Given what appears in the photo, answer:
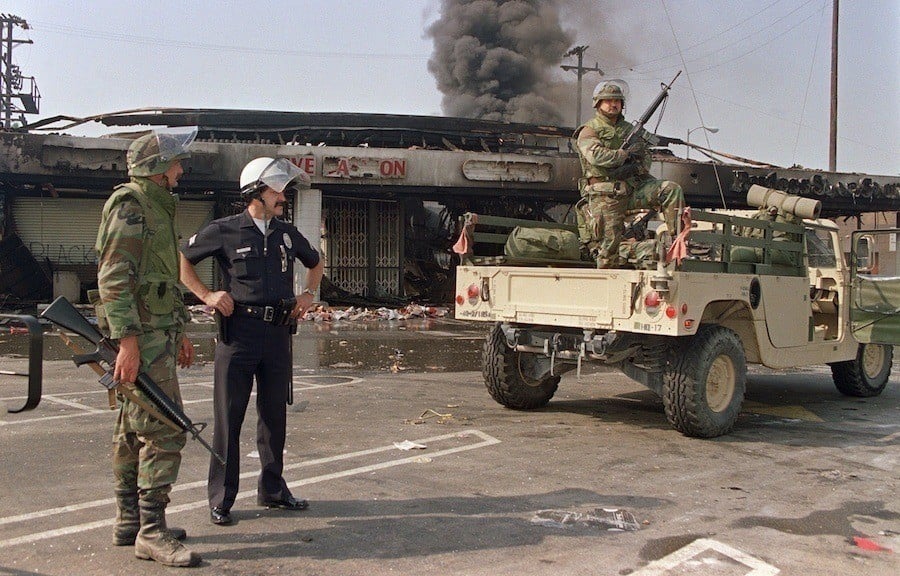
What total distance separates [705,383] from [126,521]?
4240 mm

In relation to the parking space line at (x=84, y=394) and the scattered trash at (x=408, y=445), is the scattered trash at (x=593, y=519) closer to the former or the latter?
the scattered trash at (x=408, y=445)

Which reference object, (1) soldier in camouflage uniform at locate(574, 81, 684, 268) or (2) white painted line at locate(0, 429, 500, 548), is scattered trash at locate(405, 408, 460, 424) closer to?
(2) white painted line at locate(0, 429, 500, 548)

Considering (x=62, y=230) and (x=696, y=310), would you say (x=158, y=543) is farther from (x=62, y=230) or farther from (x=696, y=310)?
(x=62, y=230)

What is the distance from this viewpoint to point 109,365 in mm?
3598

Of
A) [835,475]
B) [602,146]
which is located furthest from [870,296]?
[835,475]

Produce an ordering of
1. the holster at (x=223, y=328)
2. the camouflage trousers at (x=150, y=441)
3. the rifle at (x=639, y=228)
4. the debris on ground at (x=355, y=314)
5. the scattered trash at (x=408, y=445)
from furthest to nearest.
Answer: the debris on ground at (x=355, y=314)
the rifle at (x=639, y=228)
the scattered trash at (x=408, y=445)
the holster at (x=223, y=328)
the camouflage trousers at (x=150, y=441)

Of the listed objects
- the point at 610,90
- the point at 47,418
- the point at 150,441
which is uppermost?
the point at 610,90

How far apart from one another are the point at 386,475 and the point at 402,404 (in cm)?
254

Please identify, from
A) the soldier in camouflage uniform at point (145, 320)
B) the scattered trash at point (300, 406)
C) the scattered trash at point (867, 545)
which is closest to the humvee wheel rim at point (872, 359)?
the scattered trash at point (867, 545)

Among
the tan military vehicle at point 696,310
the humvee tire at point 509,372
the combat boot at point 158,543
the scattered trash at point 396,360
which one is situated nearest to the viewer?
the combat boot at point 158,543

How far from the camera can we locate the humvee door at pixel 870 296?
7844 millimetres

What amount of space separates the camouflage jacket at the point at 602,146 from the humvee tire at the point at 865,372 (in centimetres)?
333

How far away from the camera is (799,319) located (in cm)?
738

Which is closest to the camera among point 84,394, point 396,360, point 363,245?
point 84,394
